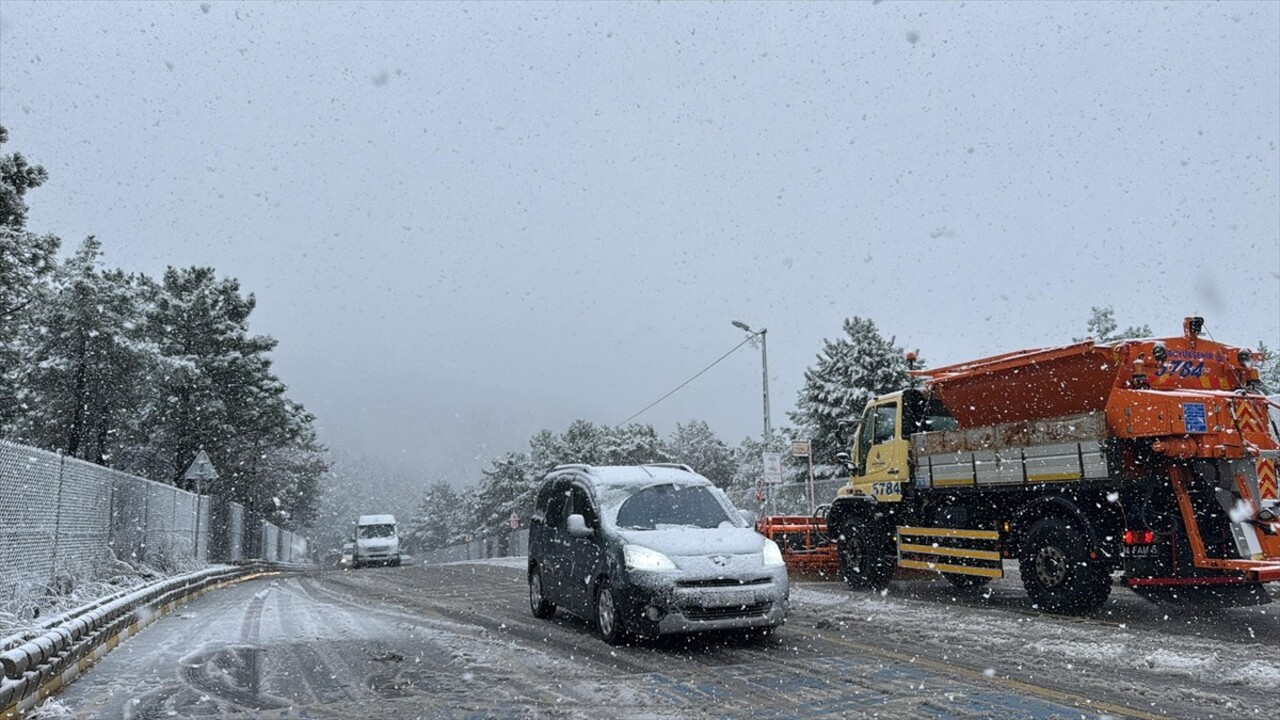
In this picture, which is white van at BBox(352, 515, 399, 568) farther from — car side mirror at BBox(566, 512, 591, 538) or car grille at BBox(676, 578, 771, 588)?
car grille at BBox(676, 578, 771, 588)

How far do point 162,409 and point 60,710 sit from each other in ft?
114

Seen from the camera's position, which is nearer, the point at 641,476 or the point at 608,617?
the point at 608,617

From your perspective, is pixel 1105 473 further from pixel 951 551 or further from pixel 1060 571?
pixel 951 551

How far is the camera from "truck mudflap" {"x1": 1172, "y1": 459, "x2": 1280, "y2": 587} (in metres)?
8.60

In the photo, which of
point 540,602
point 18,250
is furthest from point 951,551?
point 18,250

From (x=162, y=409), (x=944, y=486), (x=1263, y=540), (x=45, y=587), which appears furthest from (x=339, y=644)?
(x=162, y=409)

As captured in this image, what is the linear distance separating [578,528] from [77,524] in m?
6.09

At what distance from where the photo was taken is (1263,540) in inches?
346

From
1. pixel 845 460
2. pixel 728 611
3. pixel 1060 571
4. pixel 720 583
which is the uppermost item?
pixel 845 460

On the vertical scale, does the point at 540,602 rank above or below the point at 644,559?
below

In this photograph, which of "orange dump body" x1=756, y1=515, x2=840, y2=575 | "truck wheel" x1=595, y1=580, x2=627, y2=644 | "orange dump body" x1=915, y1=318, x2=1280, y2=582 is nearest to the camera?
"truck wheel" x1=595, y1=580, x2=627, y2=644

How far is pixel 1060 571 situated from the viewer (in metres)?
9.88

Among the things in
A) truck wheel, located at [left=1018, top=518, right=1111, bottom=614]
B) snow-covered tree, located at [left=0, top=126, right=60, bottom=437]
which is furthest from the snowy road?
snow-covered tree, located at [left=0, top=126, right=60, bottom=437]

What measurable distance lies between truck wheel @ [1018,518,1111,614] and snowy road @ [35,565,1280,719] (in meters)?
0.28
